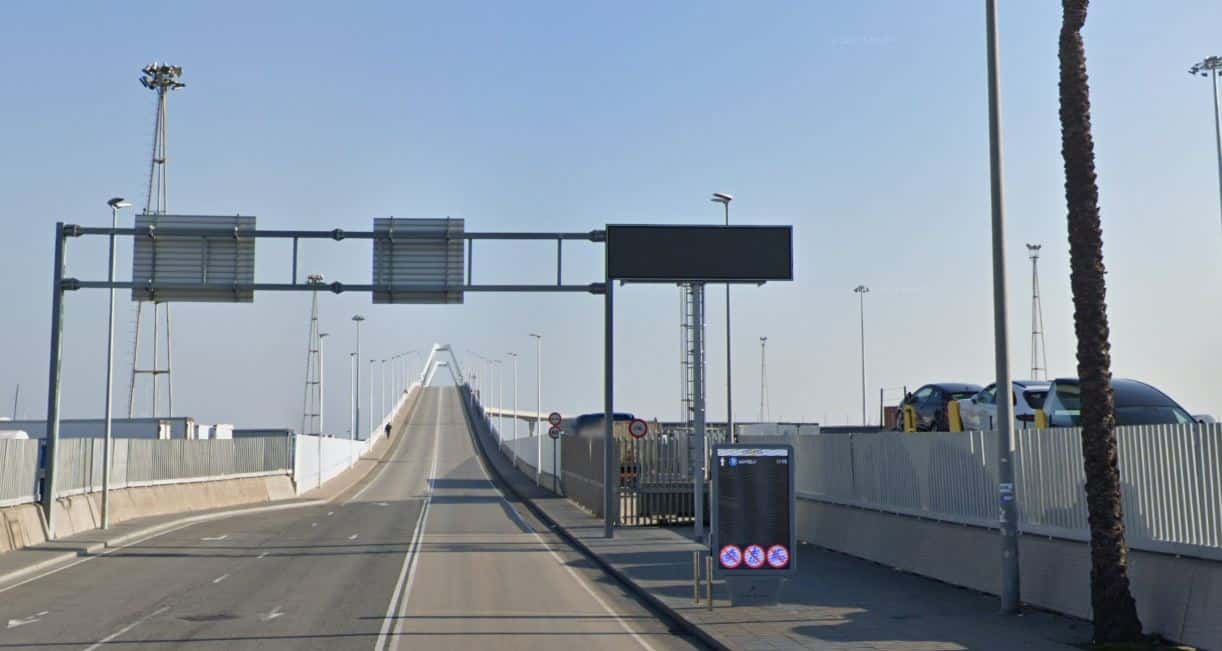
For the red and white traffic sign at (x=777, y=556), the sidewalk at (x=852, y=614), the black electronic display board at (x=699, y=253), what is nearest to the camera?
the sidewalk at (x=852, y=614)

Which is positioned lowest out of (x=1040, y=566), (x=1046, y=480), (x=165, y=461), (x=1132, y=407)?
(x=1040, y=566)

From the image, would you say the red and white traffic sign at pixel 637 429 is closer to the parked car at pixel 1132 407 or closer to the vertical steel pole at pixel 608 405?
the vertical steel pole at pixel 608 405

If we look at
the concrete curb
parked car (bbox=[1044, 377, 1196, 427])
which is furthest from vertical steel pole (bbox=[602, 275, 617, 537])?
parked car (bbox=[1044, 377, 1196, 427])

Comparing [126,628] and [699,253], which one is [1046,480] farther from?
[699,253]

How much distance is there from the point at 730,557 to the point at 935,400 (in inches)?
587

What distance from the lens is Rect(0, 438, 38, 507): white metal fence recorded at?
96.2 feet

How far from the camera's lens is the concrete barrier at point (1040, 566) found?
14.0 metres

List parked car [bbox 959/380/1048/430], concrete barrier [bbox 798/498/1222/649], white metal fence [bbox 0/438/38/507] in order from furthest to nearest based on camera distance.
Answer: white metal fence [bbox 0/438/38/507]
parked car [bbox 959/380/1048/430]
concrete barrier [bbox 798/498/1222/649]

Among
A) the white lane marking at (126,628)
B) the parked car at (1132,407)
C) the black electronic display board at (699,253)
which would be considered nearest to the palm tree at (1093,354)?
the parked car at (1132,407)

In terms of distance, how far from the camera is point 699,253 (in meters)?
31.2

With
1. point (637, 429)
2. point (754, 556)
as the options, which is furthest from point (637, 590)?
point (637, 429)

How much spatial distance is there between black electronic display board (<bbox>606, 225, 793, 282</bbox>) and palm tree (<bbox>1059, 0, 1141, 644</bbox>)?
50.6ft

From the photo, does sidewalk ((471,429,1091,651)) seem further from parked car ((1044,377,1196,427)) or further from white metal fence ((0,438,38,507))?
white metal fence ((0,438,38,507))

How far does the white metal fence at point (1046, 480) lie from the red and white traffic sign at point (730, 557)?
4.16m
